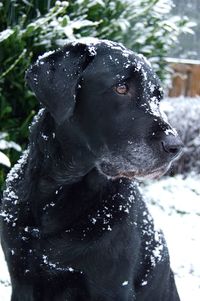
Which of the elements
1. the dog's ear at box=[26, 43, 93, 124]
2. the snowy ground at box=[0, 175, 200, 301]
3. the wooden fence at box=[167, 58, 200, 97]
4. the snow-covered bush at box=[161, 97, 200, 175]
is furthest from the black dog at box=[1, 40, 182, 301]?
the wooden fence at box=[167, 58, 200, 97]

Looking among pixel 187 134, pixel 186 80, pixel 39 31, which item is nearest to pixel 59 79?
pixel 39 31

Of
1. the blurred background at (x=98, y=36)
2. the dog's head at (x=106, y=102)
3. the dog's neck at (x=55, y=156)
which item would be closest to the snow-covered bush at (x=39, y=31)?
the blurred background at (x=98, y=36)

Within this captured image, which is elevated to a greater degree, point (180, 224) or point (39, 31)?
point (39, 31)

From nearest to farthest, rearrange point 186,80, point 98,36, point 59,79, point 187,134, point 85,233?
point 59,79
point 85,233
point 98,36
point 187,134
point 186,80

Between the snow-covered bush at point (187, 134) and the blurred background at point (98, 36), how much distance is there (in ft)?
1.57

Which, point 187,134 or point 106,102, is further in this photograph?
point 187,134

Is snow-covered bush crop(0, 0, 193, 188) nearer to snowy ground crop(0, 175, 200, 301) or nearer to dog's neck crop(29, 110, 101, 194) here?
snowy ground crop(0, 175, 200, 301)

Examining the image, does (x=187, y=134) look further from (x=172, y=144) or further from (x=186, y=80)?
(x=172, y=144)

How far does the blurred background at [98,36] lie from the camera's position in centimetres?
458

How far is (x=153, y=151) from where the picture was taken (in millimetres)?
2475

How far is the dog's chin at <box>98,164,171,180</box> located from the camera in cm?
258

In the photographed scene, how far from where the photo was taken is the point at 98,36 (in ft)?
17.4

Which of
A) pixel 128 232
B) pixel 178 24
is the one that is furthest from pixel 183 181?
pixel 128 232

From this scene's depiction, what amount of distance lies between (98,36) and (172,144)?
309 centimetres
